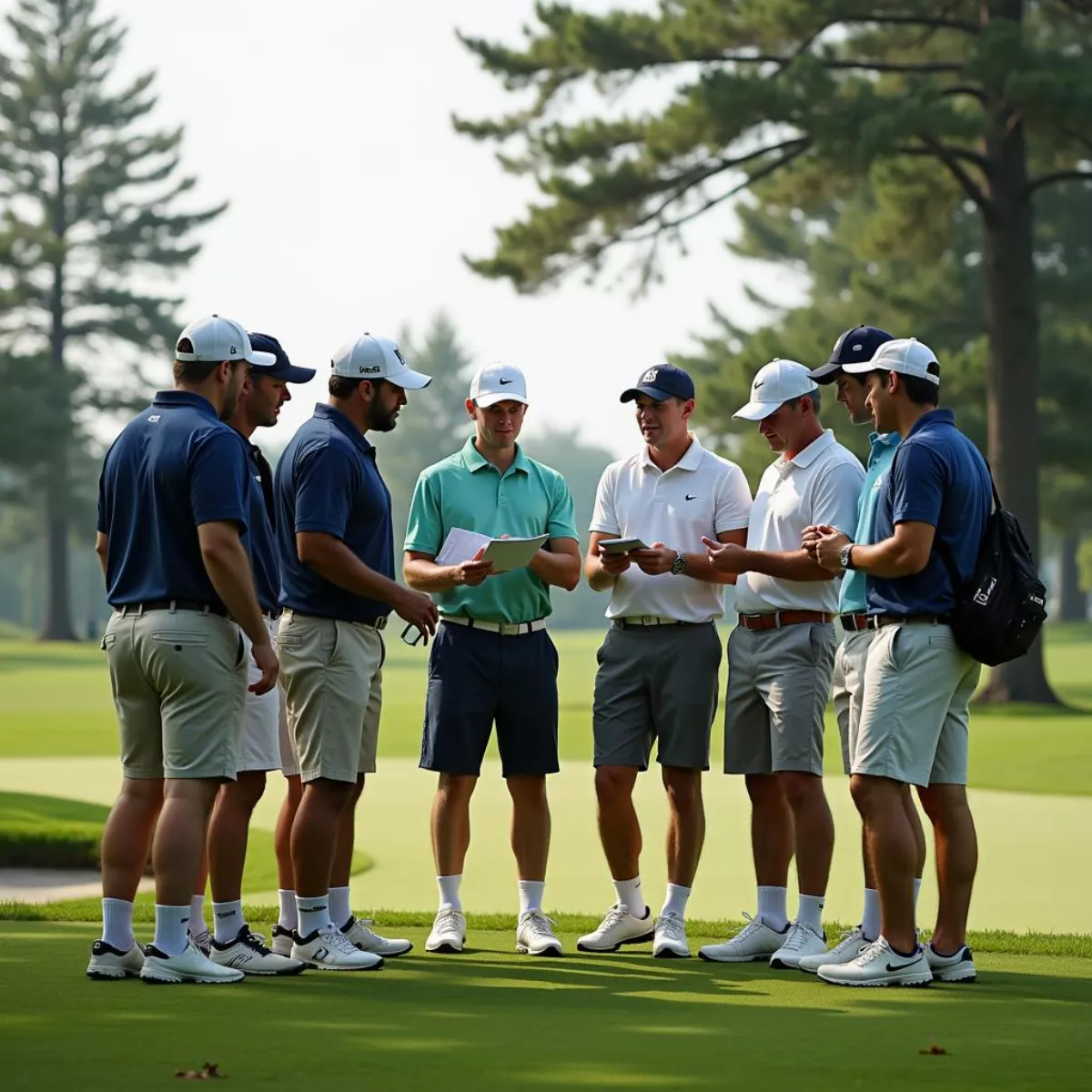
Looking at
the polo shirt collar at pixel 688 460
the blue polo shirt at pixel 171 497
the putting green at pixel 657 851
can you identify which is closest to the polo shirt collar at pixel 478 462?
the polo shirt collar at pixel 688 460

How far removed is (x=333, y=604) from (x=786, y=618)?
5.28ft

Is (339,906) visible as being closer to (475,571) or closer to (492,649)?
(492,649)

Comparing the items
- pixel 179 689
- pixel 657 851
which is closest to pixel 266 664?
pixel 179 689

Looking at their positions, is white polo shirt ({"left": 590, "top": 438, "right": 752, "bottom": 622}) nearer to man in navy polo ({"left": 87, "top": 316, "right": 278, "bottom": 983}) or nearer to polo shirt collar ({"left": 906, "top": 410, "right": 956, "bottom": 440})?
polo shirt collar ({"left": 906, "top": 410, "right": 956, "bottom": 440})

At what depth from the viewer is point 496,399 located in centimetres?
711

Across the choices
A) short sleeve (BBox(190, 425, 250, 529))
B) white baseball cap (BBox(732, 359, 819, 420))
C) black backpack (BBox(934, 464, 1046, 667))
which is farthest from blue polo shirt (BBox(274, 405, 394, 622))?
black backpack (BBox(934, 464, 1046, 667))

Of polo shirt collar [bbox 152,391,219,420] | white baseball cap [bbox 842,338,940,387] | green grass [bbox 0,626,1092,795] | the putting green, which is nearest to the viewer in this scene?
polo shirt collar [bbox 152,391,219,420]

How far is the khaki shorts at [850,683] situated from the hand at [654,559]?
73cm

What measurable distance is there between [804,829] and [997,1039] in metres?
1.76

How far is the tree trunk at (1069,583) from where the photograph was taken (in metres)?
59.5

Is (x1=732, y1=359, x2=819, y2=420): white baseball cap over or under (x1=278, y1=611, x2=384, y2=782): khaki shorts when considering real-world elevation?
over

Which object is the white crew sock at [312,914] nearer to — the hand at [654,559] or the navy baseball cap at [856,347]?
the hand at [654,559]

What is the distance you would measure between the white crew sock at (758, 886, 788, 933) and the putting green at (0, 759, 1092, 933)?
2.02m

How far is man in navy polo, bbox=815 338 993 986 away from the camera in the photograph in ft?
19.8
